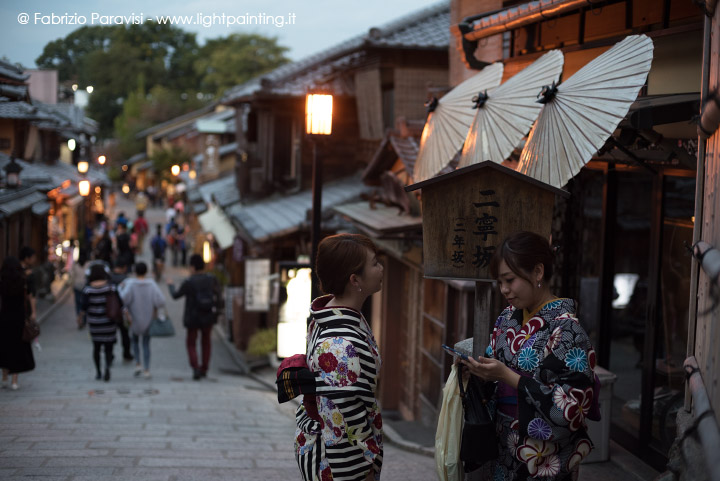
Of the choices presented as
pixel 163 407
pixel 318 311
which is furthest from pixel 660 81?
pixel 163 407

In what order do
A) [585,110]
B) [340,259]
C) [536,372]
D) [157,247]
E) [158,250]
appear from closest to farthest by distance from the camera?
[536,372] < [340,259] < [585,110] < [157,247] < [158,250]

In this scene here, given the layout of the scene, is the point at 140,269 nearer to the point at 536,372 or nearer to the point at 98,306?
the point at 98,306

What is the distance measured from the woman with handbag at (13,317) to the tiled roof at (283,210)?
6.44 metres

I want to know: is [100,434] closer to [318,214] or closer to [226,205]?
[318,214]

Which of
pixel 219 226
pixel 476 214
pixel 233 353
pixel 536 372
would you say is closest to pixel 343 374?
pixel 536 372

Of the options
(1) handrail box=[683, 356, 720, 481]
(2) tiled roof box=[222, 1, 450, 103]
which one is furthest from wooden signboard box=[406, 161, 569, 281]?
(2) tiled roof box=[222, 1, 450, 103]

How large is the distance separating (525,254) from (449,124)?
13.5 ft

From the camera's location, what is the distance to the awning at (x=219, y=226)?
23.0 meters

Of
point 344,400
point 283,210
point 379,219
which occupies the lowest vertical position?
point 344,400

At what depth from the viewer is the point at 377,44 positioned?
57.4ft

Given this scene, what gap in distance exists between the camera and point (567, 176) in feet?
17.4

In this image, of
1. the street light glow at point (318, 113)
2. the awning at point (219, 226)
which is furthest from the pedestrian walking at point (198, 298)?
the awning at point (219, 226)

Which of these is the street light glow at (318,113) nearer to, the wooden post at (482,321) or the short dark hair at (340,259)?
the wooden post at (482,321)

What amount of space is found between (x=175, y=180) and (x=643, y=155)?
50371mm
